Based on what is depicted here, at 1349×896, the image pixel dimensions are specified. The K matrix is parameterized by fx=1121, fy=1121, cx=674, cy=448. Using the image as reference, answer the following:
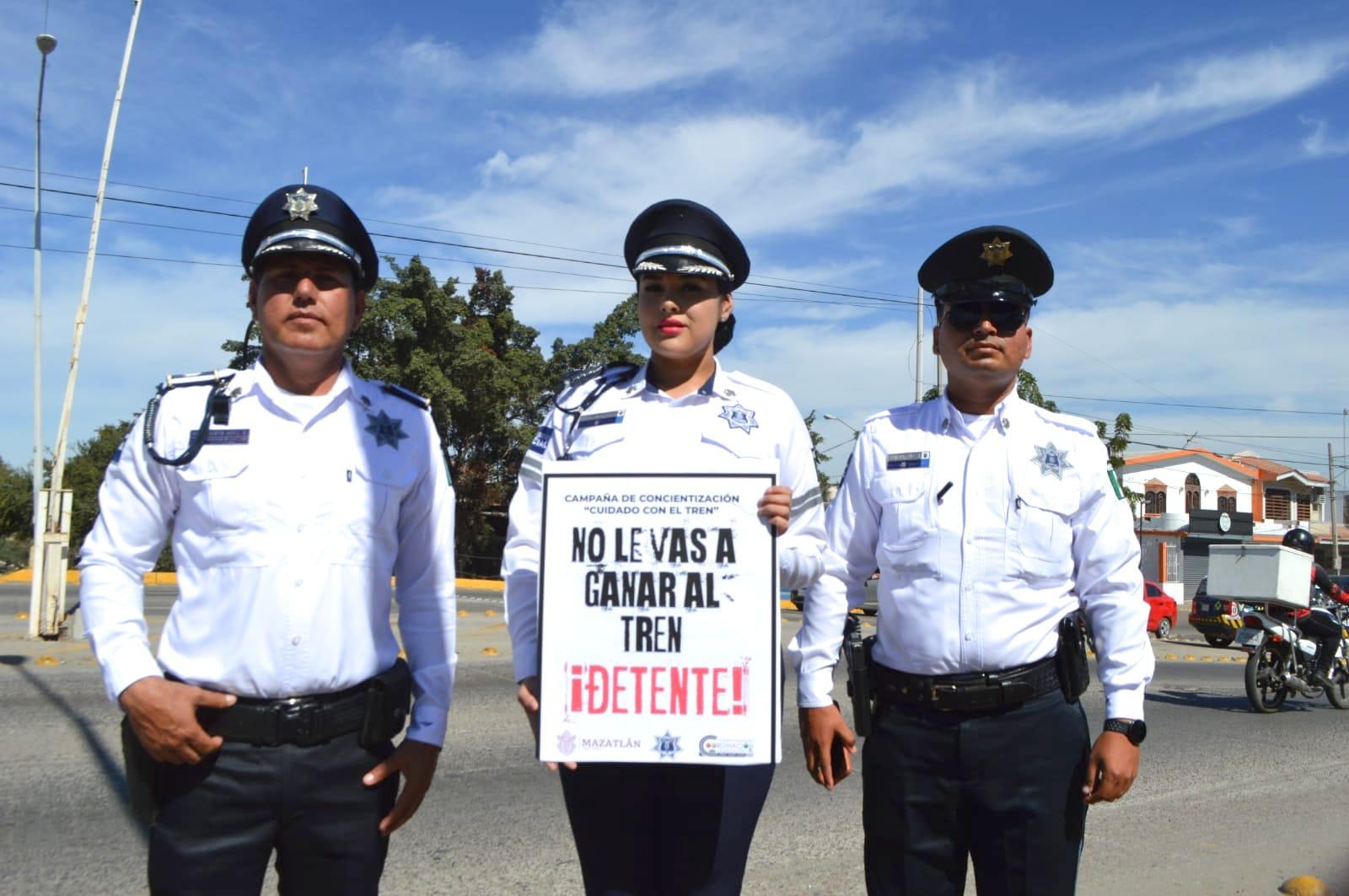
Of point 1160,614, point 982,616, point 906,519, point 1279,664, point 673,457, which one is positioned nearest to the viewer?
point 673,457

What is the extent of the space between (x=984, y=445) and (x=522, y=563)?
1.35 meters

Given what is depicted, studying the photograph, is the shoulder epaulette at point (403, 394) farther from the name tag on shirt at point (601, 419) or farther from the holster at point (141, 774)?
the holster at point (141, 774)

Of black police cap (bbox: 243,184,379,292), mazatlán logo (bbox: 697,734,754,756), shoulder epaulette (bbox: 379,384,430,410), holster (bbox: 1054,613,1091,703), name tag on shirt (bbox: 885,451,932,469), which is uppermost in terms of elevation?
black police cap (bbox: 243,184,379,292)

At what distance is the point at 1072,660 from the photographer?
2977 millimetres

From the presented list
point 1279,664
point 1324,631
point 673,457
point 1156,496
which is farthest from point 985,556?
point 1156,496

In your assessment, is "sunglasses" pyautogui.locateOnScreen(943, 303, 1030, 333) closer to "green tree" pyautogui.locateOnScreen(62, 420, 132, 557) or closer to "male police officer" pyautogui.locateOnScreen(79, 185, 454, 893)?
"male police officer" pyautogui.locateOnScreen(79, 185, 454, 893)

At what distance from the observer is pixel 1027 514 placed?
306cm

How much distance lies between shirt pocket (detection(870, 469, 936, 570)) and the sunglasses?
1.45 ft

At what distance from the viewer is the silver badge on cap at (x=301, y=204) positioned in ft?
8.55

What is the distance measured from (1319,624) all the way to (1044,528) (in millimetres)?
9930

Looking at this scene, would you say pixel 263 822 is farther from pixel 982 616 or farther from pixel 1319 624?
pixel 1319 624

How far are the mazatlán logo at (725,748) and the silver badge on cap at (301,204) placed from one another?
1519 mm

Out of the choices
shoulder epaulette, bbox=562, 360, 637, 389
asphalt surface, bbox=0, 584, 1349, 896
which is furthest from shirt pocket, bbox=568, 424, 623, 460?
asphalt surface, bbox=0, 584, 1349, 896

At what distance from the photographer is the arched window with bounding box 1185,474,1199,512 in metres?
55.0
